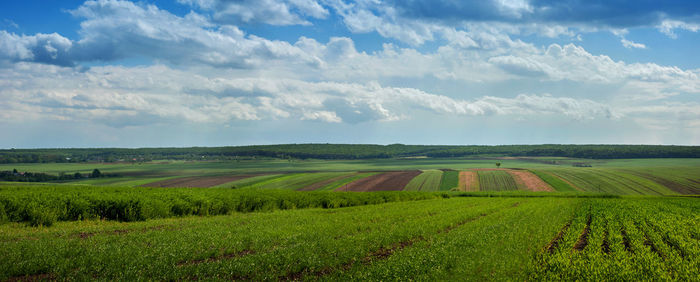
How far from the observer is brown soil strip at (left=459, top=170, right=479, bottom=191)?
8211 cm

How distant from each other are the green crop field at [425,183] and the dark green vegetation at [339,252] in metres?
59.6

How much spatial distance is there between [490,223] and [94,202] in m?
24.8

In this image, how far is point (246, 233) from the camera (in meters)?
19.1

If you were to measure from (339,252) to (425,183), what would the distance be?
76.9 m

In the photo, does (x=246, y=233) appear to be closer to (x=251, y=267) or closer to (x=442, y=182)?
(x=251, y=267)

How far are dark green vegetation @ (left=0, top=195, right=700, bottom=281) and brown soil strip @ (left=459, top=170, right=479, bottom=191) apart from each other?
59.7m

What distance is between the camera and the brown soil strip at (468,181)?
8211 cm

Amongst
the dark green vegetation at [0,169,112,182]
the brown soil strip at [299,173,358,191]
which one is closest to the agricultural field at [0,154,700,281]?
the brown soil strip at [299,173,358,191]

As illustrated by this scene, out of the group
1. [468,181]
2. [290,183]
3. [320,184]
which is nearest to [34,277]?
[320,184]

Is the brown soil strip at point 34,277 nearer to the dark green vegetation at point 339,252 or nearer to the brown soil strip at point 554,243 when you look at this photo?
the dark green vegetation at point 339,252

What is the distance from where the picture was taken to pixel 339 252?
1514cm

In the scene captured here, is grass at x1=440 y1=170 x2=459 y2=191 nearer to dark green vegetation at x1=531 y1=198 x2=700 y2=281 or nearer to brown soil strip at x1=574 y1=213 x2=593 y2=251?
brown soil strip at x1=574 y1=213 x2=593 y2=251

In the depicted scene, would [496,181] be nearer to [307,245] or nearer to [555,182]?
[555,182]

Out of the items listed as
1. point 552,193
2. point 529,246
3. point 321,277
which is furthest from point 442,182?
point 321,277
